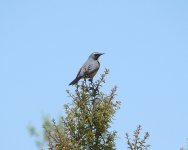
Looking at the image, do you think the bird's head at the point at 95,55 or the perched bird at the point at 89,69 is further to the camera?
the bird's head at the point at 95,55

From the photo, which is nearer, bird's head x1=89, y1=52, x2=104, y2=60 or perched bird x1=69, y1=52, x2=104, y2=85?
perched bird x1=69, y1=52, x2=104, y2=85

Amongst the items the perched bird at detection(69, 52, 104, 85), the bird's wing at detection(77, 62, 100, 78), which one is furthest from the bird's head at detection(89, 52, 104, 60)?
the bird's wing at detection(77, 62, 100, 78)

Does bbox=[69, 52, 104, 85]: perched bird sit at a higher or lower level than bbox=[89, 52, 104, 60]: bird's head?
lower

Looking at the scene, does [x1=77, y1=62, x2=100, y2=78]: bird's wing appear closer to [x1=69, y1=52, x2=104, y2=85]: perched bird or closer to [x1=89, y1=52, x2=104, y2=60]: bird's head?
[x1=69, y1=52, x2=104, y2=85]: perched bird

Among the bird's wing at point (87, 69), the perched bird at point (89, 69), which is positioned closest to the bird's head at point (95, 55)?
the perched bird at point (89, 69)

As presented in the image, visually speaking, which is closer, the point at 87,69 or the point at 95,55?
the point at 87,69

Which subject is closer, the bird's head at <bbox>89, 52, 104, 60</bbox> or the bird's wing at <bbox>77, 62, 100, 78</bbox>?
the bird's wing at <bbox>77, 62, 100, 78</bbox>

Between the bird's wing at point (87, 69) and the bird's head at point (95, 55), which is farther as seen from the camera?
the bird's head at point (95, 55)

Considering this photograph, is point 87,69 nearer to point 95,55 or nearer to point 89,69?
point 89,69

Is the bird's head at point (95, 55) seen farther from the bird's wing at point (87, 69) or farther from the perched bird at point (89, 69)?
the bird's wing at point (87, 69)

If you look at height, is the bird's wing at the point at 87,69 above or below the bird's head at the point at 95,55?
below

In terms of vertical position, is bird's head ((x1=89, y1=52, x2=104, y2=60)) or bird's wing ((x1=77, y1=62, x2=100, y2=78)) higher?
bird's head ((x1=89, y1=52, x2=104, y2=60))

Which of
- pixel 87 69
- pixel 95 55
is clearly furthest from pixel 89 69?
pixel 95 55

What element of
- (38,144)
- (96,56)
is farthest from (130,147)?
(38,144)
